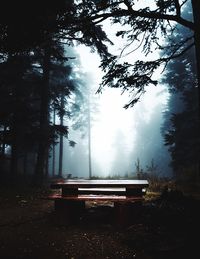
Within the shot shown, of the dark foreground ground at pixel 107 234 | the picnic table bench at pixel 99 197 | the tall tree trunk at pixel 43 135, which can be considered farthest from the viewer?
the tall tree trunk at pixel 43 135

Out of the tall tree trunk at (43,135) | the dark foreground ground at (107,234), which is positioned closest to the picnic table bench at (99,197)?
the dark foreground ground at (107,234)

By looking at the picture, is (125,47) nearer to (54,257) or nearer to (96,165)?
(54,257)

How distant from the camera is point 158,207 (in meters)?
6.93

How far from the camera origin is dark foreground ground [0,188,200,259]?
4.63m

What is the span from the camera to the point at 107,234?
5.75m

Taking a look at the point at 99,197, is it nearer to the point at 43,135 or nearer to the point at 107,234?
the point at 107,234

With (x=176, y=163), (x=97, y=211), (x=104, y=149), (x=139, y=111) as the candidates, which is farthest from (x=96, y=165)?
(x=97, y=211)

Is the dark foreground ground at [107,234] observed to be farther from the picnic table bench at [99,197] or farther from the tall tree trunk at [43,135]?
the tall tree trunk at [43,135]

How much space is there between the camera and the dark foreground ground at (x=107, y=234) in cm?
463

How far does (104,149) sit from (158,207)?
101055 millimetres

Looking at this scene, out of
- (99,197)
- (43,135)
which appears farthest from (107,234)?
(43,135)

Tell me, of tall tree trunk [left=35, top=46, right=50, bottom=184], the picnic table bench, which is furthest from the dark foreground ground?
tall tree trunk [left=35, top=46, right=50, bottom=184]

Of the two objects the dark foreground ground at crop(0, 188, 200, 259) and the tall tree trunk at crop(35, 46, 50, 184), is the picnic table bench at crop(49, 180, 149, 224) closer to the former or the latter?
the dark foreground ground at crop(0, 188, 200, 259)

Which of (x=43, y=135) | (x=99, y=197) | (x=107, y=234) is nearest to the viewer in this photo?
(x=107, y=234)
